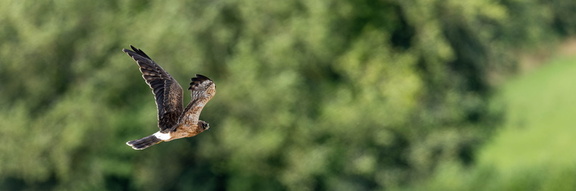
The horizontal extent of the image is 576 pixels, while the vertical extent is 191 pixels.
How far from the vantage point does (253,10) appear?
2608cm

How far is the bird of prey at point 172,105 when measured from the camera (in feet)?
41.6

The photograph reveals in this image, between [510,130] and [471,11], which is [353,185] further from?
[510,130]

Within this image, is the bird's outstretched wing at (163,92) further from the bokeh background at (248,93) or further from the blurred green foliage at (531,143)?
the bokeh background at (248,93)

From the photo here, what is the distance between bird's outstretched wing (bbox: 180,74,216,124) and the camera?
1268 centimetres

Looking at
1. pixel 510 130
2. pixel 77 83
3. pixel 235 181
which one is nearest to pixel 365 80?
pixel 235 181

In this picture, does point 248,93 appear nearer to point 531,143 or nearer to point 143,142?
point 531,143

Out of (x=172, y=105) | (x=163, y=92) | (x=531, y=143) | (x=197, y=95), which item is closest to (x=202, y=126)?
(x=197, y=95)

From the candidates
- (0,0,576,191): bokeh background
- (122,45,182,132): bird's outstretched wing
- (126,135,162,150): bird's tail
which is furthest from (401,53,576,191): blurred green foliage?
(126,135,162,150): bird's tail

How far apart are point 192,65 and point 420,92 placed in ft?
13.5

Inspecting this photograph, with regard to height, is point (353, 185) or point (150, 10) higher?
point (150, 10)

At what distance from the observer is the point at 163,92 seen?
1369cm

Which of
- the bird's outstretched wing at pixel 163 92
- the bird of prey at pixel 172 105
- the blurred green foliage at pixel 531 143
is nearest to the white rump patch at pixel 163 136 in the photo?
the bird of prey at pixel 172 105

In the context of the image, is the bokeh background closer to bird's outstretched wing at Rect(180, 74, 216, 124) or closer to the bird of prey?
the bird of prey

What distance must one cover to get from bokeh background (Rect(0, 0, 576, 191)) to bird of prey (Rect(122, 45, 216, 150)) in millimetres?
12032
